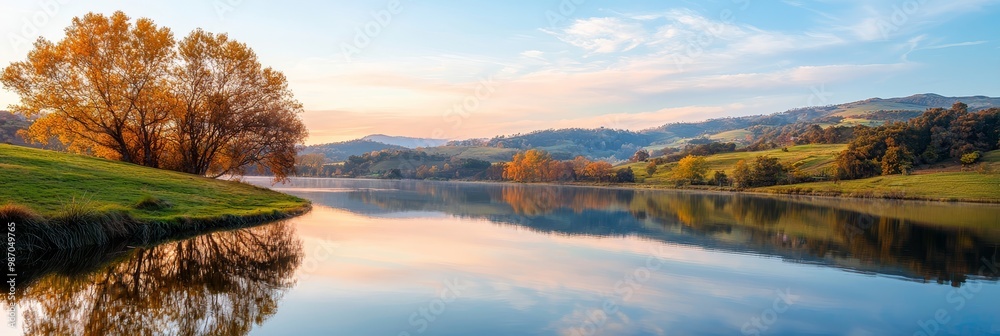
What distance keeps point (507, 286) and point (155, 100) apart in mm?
36298

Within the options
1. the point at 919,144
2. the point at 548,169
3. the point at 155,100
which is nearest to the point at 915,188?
the point at 919,144

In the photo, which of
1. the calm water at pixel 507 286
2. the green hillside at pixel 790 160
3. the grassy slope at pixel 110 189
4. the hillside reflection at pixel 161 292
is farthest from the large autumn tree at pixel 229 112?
the green hillside at pixel 790 160

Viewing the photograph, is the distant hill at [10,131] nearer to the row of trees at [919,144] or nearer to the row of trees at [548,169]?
the row of trees at [548,169]

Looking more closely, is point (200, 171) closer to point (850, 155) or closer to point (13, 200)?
point (13, 200)

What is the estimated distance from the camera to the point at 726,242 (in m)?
28.2

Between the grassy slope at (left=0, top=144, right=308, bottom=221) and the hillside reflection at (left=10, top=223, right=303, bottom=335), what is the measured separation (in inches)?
187

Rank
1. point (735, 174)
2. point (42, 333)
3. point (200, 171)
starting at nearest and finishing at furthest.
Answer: point (42, 333) → point (200, 171) → point (735, 174)

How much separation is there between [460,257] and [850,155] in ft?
329

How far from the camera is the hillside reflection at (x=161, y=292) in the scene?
10659mm

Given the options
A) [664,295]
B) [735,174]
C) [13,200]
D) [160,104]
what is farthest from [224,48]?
[735,174]

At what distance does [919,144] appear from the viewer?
99.2 meters

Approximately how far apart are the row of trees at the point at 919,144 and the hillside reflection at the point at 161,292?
342 feet

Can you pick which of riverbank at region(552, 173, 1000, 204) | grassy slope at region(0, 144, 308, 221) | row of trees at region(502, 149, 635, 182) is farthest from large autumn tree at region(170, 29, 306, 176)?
row of trees at region(502, 149, 635, 182)

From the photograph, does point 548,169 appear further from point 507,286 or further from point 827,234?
point 507,286
